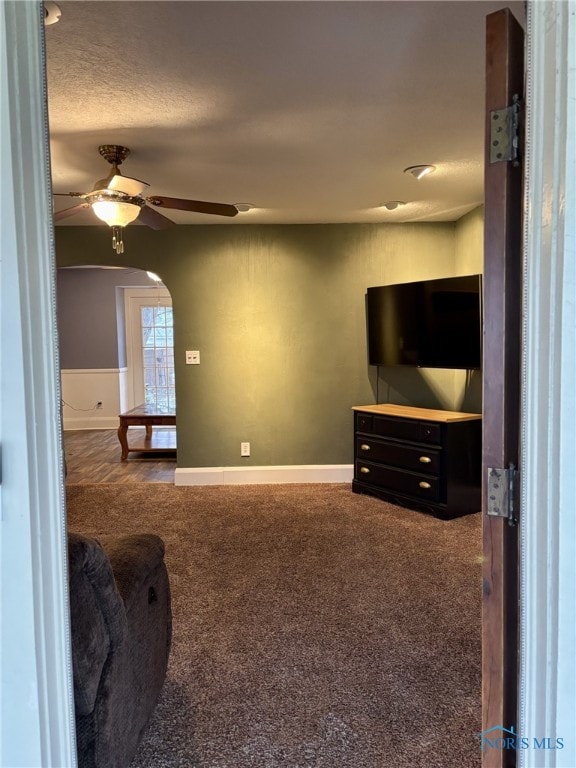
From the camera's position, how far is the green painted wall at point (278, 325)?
15.2 feet

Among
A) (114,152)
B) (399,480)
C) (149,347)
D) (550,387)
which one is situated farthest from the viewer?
(149,347)

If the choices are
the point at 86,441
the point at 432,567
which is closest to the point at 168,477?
the point at 86,441

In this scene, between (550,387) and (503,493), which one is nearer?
(550,387)

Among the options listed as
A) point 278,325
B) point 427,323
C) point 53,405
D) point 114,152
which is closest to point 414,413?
point 427,323

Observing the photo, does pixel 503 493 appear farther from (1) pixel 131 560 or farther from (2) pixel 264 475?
(2) pixel 264 475

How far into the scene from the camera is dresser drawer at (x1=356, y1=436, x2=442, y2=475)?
12.6 feet

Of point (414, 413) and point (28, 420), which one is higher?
point (28, 420)

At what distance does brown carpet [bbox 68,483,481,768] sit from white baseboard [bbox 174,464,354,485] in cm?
72

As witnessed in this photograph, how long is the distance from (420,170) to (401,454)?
212cm

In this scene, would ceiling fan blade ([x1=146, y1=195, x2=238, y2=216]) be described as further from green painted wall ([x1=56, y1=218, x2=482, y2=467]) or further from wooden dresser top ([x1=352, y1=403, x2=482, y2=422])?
wooden dresser top ([x1=352, y1=403, x2=482, y2=422])

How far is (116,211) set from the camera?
2.57 metres

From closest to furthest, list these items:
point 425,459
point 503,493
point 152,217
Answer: point 503,493, point 152,217, point 425,459

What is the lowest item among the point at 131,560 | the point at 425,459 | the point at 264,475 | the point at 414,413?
the point at 264,475

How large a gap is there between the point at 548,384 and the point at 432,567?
2404mm
